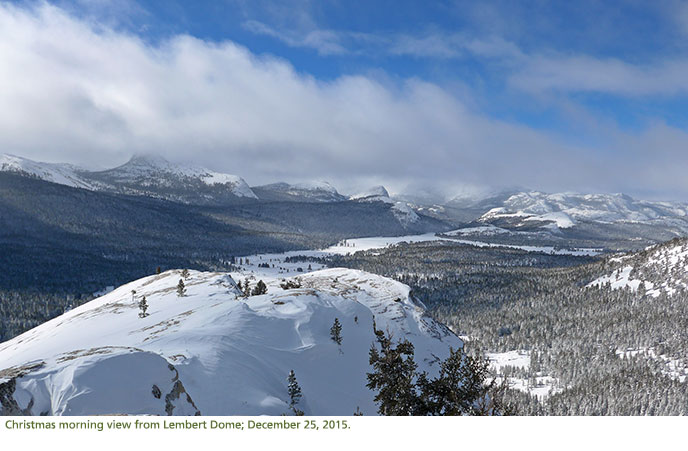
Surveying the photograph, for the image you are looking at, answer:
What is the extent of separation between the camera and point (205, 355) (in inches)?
1284

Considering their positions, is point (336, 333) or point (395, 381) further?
point (336, 333)

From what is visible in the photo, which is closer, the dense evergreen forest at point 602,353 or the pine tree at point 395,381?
the pine tree at point 395,381

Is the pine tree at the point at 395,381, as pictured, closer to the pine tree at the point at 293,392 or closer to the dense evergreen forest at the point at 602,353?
the pine tree at the point at 293,392

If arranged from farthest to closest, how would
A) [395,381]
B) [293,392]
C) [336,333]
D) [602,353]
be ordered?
1. [602,353]
2. [336,333]
3. [293,392]
4. [395,381]

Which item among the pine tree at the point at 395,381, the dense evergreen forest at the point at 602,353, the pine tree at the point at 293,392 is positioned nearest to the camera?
the pine tree at the point at 395,381

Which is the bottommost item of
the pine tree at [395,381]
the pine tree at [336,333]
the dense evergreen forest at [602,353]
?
the dense evergreen forest at [602,353]

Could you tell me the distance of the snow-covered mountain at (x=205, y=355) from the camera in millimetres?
21547

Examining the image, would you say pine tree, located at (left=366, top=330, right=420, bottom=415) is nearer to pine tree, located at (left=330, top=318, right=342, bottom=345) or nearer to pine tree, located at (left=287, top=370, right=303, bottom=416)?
pine tree, located at (left=287, top=370, right=303, bottom=416)

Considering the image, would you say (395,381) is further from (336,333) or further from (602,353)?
(602,353)

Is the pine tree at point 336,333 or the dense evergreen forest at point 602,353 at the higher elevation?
the pine tree at point 336,333

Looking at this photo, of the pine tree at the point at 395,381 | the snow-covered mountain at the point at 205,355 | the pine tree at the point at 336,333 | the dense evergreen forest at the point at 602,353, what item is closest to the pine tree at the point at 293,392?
the snow-covered mountain at the point at 205,355

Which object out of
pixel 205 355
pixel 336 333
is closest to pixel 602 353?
pixel 336 333

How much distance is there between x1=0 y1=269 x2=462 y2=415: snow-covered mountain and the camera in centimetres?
2155
